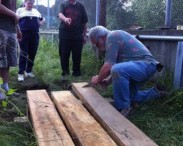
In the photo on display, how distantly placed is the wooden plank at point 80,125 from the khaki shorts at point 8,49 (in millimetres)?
1057

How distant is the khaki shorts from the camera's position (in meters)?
4.71

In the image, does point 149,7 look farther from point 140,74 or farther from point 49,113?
point 49,113

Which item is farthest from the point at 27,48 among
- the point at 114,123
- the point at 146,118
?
the point at 114,123

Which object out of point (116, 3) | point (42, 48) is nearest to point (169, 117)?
point (116, 3)

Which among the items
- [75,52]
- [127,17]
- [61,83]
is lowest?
[61,83]

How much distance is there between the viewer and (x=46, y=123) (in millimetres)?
3195

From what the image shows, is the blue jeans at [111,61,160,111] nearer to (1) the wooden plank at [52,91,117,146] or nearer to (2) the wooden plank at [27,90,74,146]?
(1) the wooden plank at [52,91,117,146]

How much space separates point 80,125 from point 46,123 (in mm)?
322

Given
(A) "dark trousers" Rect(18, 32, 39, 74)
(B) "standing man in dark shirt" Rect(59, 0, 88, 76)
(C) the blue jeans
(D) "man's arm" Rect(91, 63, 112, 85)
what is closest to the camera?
(C) the blue jeans

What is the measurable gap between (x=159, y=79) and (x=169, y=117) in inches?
59.4

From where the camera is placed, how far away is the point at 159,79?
18.2 feet

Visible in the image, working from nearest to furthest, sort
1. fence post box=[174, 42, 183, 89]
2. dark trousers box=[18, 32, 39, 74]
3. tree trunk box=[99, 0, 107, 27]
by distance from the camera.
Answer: fence post box=[174, 42, 183, 89] < dark trousers box=[18, 32, 39, 74] < tree trunk box=[99, 0, 107, 27]

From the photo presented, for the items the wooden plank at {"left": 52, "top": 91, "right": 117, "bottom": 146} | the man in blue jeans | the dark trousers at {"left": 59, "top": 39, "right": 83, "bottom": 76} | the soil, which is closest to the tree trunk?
the dark trousers at {"left": 59, "top": 39, "right": 83, "bottom": 76}

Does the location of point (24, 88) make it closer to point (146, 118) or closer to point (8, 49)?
point (8, 49)
